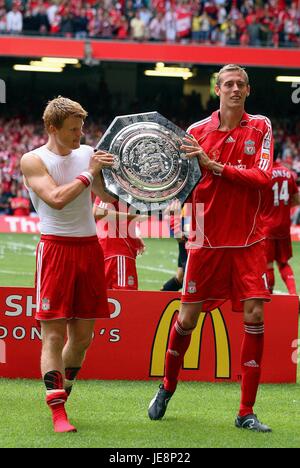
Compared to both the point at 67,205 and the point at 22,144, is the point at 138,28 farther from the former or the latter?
the point at 67,205

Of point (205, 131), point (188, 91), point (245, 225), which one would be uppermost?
point (205, 131)

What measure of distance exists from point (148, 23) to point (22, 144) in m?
5.18

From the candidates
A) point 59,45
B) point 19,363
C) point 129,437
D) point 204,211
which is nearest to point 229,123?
point 204,211

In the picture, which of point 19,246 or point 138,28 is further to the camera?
point 138,28

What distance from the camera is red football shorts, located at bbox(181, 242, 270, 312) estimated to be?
20.2 feet

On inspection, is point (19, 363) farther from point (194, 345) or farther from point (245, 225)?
point (245, 225)

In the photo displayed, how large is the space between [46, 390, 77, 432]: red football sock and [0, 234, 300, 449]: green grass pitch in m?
0.07

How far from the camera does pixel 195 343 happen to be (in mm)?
7715

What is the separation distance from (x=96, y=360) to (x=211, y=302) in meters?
1.47

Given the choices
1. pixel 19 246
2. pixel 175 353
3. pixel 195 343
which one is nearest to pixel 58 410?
pixel 175 353

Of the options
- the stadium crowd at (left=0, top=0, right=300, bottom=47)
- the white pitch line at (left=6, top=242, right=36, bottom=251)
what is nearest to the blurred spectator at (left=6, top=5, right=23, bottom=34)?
the stadium crowd at (left=0, top=0, right=300, bottom=47)

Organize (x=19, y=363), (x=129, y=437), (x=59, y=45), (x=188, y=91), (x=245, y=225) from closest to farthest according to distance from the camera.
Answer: (x=129, y=437) < (x=245, y=225) < (x=19, y=363) < (x=59, y=45) < (x=188, y=91)

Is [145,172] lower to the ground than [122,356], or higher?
higher

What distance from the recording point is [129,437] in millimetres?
5812
